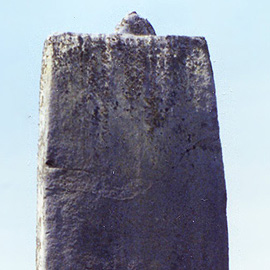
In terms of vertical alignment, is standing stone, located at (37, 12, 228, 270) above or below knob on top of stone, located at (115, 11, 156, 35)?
below

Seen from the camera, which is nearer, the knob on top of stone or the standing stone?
the standing stone

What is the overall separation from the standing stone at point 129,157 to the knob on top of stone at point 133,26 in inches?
0.7

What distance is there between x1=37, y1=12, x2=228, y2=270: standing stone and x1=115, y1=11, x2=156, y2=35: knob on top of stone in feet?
0.05

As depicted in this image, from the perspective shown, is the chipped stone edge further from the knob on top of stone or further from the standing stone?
the knob on top of stone

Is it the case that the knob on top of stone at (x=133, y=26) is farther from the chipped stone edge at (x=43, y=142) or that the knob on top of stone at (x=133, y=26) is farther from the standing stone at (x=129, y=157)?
the chipped stone edge at (x=43, y=142)

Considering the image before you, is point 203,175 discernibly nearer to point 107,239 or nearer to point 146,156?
point 146,156

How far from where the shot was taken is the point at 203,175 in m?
3.85

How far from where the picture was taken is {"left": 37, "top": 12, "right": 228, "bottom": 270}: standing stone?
3623 millimetres

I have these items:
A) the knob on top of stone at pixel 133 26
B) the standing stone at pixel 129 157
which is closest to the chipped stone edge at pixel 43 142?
the standing stone at pixel 129 157

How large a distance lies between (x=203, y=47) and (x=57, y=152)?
0.91m

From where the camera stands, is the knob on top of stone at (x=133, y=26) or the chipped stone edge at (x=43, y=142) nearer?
the chipped stone edge at (x=43, y=142)

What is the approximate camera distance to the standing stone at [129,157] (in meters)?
3.62

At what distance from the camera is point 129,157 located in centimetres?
374

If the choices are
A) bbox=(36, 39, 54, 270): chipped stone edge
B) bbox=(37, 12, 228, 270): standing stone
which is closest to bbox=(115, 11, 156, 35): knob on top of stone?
bbox=(37, 12, 228, 270): standing stone
